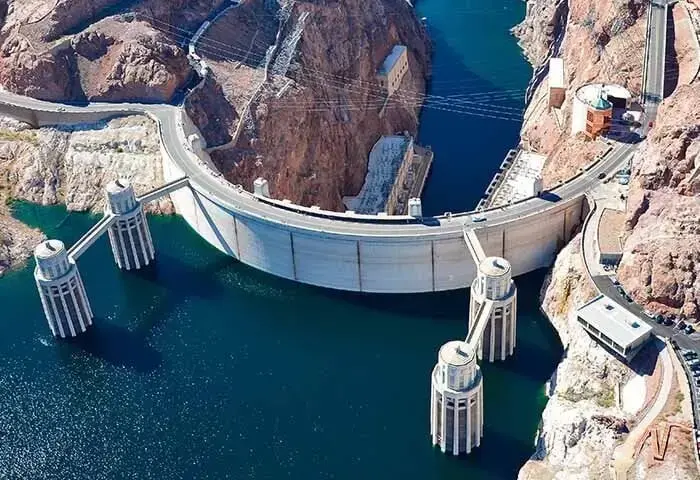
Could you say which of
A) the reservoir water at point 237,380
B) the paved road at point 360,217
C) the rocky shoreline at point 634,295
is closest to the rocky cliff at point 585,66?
the rocky shoreline at point 634,295

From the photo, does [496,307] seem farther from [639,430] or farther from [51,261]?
[51,261]

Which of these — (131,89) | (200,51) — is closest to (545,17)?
(200,51)

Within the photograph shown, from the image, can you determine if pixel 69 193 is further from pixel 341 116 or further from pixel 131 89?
pixel 341 116

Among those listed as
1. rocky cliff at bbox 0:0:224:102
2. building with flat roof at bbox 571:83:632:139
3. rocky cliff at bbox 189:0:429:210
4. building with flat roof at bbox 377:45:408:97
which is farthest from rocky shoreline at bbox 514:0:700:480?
rocky cliff at bbox 0:0:224:102

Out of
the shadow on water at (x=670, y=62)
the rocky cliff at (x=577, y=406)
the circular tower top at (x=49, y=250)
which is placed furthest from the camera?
the shadow on water at (x=670, y=62)

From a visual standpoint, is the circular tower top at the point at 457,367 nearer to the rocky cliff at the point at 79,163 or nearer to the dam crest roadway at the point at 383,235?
the dam crest roadway at the point at 383,235

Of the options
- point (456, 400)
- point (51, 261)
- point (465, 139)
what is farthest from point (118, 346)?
point (465, 139)
